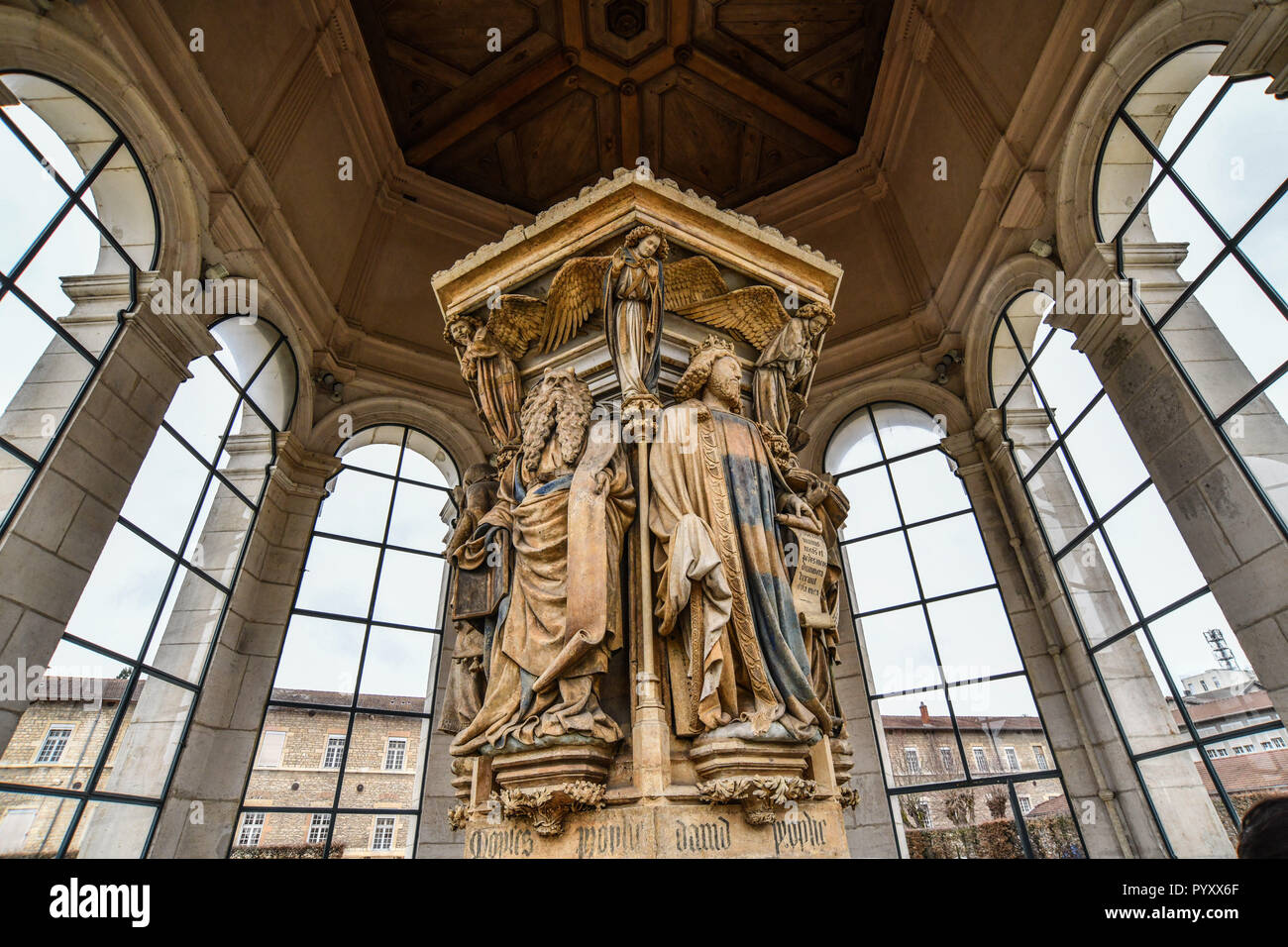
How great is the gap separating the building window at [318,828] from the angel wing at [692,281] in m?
4.94

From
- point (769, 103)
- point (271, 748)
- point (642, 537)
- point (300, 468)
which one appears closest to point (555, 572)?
point (642, 537)

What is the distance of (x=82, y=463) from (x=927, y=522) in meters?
6.57

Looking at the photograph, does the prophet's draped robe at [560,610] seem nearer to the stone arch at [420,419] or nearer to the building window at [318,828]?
the building window at [318,828]

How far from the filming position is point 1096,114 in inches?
173

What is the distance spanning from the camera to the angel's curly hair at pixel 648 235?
249 cm

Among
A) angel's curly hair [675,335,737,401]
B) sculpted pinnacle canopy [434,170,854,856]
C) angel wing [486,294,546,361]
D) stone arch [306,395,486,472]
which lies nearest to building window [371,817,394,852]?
stone arch [306,395,486,472]

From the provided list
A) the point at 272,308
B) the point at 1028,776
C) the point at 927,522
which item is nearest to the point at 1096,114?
the point at 927,522

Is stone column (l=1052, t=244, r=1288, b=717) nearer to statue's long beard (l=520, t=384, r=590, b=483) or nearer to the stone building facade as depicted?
the stone building facade

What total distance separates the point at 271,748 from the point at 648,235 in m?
6.19

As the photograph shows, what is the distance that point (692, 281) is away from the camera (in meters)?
2.71

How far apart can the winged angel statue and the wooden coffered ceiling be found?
5.70m

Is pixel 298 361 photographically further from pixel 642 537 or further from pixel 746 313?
pixel 642 537
